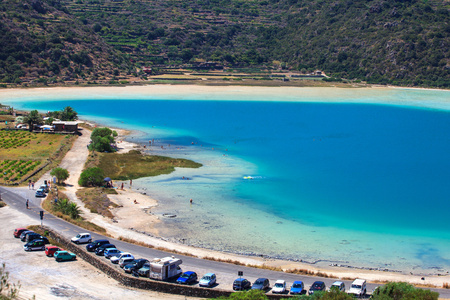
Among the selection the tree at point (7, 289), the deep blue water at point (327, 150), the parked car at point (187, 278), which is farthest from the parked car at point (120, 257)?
the deep blue water at point (327, 150)

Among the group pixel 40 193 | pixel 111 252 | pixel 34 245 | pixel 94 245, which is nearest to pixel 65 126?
pixel 40 193

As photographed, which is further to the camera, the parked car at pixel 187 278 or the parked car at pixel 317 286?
the parked car at pixel 187 278

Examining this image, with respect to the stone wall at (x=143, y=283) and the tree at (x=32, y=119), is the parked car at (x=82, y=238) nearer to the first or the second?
the stone wall at (x=143, y=283)

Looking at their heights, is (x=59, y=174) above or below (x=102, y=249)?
below

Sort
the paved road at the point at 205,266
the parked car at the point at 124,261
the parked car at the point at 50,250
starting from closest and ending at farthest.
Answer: the paved road at the point at 205,266, the parked car at the point at 124,261, the parked car at the point at 50,250

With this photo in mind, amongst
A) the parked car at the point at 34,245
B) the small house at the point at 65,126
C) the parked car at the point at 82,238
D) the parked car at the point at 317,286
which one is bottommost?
the small house at the point at 65,126

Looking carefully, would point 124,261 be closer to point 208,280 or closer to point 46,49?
point 208,280

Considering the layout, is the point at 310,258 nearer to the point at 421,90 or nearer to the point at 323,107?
the point at 323,107

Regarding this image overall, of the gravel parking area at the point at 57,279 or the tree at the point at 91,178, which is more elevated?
the gravel parking area at the point at 57,279
